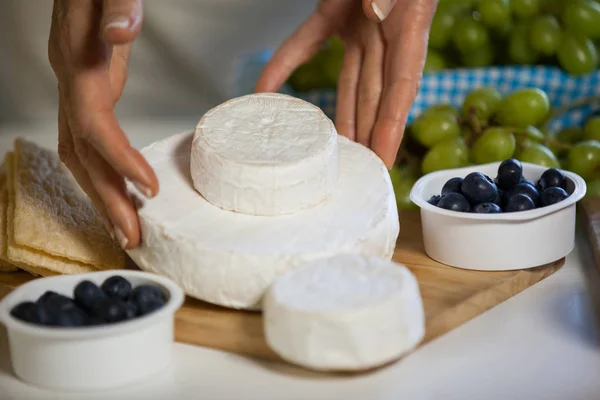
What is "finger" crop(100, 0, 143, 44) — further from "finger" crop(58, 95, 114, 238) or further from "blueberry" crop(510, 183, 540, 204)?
"blueberry" crop(510, 183, 540, 204)

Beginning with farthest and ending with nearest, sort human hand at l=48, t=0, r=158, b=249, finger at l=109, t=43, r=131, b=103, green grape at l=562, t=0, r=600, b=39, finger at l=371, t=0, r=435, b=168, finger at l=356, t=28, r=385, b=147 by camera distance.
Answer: green grape at l=562, t=0, r=600, b=39, finger at l=356, t=28, r=385, b=147, finger at l=371, t=0, r=435, b=168, finger at l=109, t=43, r=131, b=103, human hand at l=48, t=0, r=158, b=249

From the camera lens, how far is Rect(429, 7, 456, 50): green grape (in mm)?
2166

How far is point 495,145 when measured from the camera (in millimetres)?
1845

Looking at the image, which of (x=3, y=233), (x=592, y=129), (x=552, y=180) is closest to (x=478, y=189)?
(x=552, y=180)

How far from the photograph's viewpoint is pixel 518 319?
4.66 ft

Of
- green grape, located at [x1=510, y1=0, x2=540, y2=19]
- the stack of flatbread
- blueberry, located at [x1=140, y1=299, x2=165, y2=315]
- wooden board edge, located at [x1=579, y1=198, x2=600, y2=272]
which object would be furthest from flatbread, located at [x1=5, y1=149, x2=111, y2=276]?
green grape, located at [x1=510, y1=0, x2=540, y2=19]

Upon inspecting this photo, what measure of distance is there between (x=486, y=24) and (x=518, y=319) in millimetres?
988

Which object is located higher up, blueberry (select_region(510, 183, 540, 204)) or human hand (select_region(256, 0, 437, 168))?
human hand (select_region(256, 0, 437, 168))

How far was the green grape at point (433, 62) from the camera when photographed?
218 centimetres

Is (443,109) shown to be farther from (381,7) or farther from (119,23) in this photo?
(119,23)

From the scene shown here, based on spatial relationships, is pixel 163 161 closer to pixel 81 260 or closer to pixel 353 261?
pixel 81 260

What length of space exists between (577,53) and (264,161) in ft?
3.49

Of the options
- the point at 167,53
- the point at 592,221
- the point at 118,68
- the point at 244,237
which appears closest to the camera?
the point at 244,237

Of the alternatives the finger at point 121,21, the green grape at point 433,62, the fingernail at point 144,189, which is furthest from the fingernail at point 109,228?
the green grape at point 433,62
